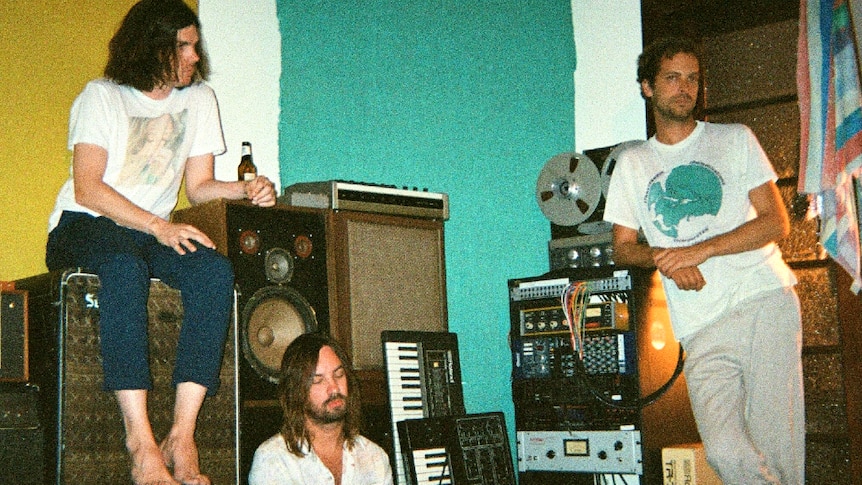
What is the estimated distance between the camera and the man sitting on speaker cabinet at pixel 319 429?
304cm

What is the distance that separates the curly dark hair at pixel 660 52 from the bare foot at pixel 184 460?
202 centimetres

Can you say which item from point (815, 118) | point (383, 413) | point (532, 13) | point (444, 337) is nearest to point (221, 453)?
point (383, 413)

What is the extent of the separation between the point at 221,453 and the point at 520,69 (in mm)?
2649

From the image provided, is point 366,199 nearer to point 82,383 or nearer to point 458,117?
point 458,117

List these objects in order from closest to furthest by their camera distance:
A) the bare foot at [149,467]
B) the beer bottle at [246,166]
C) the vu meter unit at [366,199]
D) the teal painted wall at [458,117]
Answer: the bare foot at [149,467] < the vu meter unit at [366,199] < the beer bottle at [246,166] < the teal painted wall at [458,117]

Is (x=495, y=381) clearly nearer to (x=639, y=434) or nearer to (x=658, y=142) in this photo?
(x=639, y=434)

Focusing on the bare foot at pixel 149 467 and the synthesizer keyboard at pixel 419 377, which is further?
the synthesizer keyboard at pixel 419 377

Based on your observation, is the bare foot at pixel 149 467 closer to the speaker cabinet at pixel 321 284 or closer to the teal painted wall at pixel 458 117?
the speaker cabinet at pixel 321 284

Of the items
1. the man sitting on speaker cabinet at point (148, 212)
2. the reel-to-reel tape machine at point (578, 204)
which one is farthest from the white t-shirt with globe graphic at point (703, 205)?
the man sitting on speaker cabinet at point (148, 212)

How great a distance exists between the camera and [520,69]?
481 centimetres

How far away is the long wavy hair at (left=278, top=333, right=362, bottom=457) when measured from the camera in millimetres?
3098

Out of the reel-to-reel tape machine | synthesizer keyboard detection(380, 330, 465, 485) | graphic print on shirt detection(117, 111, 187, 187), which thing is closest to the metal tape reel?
the reel-to-reel tape machine

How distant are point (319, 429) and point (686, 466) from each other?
134cm

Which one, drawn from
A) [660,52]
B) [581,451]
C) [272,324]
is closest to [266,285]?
[272,324]
